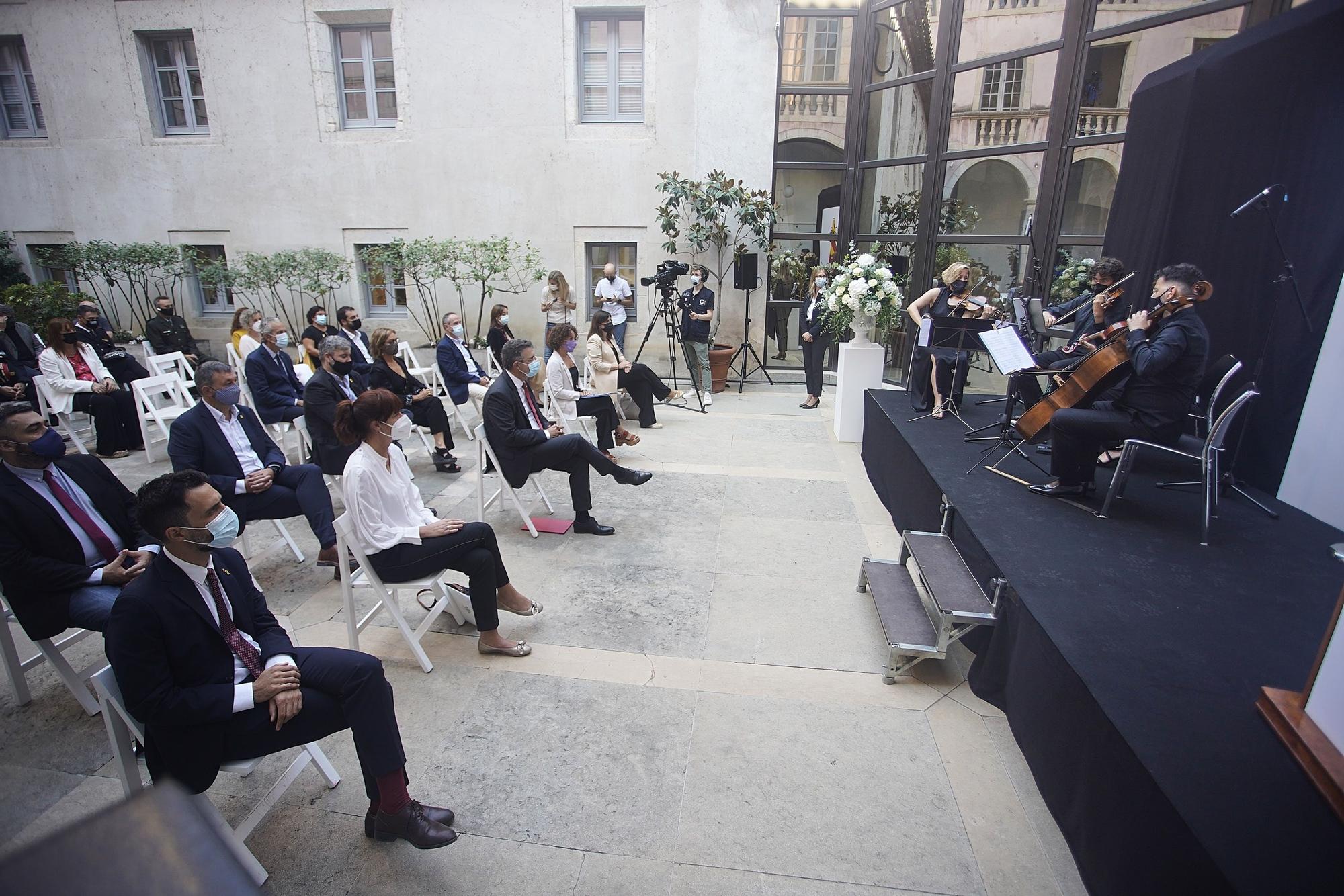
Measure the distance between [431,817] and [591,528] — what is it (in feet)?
8.40

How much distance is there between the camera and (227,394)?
3.75 meters

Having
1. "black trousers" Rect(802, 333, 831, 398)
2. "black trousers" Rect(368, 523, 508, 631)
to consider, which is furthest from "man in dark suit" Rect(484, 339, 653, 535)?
"black trousers" Rect(802, 333, 831, 398)

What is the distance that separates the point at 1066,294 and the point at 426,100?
9.33 meters

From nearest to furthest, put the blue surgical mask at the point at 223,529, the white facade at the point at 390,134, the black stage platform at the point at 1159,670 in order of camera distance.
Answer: the black stage platform at the point at 1159,670 → the blue surgical mask at the point at 223,529 → the white facade at the point at 390,134

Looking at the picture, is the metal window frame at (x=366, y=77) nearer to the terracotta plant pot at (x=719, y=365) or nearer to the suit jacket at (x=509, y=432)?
the terracotta plant pot at (x=719, y=365)

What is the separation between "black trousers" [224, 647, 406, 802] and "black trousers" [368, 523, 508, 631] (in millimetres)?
812

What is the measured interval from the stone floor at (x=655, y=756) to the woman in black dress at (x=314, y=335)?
2953 millimetres

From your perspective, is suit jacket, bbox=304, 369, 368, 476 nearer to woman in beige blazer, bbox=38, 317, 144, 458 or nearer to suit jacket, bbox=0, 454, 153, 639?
suit jacket, bbox=0, 454, 153, 639

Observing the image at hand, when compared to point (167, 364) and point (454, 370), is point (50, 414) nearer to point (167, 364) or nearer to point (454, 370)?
point (167, 364)

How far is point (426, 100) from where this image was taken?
10.0 m

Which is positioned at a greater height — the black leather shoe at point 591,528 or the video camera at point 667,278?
the video camera at point 667,278

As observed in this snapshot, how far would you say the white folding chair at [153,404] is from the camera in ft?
19.2

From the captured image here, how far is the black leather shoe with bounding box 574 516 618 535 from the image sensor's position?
183 inches

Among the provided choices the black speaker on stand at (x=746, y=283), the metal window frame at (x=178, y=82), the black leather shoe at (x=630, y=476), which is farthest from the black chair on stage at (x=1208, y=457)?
the metal window frame at (x=178, y=82)
